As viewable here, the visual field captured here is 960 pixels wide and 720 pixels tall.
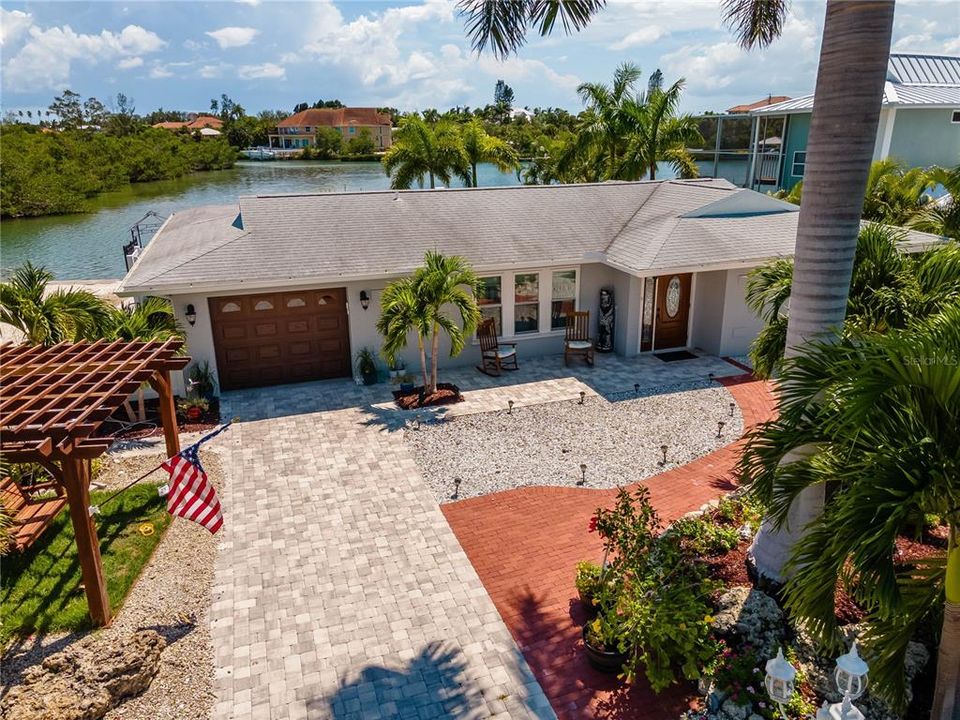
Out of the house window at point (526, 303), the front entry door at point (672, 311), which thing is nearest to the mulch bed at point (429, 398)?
the house window at point (526, 303)

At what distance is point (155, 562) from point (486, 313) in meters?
9.18

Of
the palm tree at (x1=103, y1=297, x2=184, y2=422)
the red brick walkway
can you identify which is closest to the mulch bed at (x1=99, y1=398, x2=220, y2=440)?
the palm tree at (x1=103, y1=297, x2=184, y2=422)

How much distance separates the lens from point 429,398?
13477 mm

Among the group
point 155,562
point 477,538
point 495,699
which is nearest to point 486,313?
point 477,538

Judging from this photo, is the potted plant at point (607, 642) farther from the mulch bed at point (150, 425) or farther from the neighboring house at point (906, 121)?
the neighboring house at point (906, 121)

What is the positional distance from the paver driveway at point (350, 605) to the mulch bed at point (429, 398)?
2.15 metres

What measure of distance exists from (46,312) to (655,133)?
2139 centimetres

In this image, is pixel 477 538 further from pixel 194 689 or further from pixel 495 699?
pixel 194 689

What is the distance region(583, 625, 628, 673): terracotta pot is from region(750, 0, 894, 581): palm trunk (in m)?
1.76

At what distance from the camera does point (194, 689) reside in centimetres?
634

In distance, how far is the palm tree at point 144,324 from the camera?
39.6ft

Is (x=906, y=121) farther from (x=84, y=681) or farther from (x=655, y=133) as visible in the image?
(x=84, y=681)

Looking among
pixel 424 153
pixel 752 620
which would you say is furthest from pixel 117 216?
pixel 752 620

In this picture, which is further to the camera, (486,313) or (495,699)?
(486,313)
